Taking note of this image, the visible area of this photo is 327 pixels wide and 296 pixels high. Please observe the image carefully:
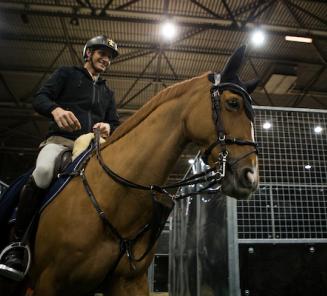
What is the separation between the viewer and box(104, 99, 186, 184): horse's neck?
275 cm

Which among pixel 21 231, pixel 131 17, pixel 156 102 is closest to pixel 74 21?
pixel 131 17

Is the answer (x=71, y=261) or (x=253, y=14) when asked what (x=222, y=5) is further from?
(x=71, y=261)

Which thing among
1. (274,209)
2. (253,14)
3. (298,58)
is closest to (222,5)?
(253,14)

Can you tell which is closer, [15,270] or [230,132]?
[230,132]

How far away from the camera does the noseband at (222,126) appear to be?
2.43 metres

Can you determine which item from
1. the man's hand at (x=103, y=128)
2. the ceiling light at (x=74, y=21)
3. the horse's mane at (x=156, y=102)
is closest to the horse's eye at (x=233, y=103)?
the horse's mane at (x=156, y=102)

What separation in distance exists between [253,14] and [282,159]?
566 centimetres

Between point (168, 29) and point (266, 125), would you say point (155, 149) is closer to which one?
point (266, 125)

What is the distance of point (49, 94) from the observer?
3426mm

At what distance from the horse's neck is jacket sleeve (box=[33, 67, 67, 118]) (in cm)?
78

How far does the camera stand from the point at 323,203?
4879 millimetres

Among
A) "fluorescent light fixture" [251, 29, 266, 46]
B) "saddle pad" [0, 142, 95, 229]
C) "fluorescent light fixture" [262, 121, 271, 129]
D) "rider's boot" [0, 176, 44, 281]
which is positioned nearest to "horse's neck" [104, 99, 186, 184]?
"saddle pad" [0, 142, 95, 229]

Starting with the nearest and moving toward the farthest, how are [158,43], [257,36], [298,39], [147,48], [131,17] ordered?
[131,17] < [257,36] < [298,39] < [158,43] < [147,48]

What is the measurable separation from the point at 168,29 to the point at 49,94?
21.6 ft
